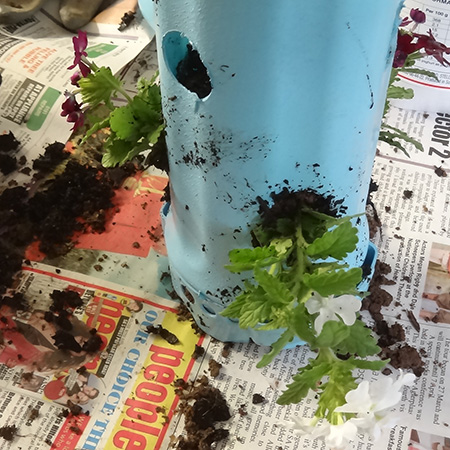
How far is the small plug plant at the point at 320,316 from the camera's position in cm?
43

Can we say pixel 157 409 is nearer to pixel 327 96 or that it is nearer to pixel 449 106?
pixel 327 96

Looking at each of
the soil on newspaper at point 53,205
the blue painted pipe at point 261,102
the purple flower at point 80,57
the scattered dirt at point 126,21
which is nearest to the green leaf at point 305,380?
the blue painted pipe at point 261,102

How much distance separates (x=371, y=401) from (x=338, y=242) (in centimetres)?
14

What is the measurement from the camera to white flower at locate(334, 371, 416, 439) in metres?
0.42

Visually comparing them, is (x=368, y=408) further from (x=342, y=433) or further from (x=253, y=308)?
(x=253, y=308)

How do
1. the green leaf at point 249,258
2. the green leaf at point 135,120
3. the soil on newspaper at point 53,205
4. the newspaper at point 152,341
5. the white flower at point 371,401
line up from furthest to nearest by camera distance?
1. the soil on newspaper at point 53,205
2. the newspaper at point 152,341
3. the green leaf at point 135,120
4. the green leaf at point 249,258
5. the white flower at point 371,401

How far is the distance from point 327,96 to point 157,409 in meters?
0.47

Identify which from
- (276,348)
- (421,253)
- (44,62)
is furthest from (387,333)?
(44,62)

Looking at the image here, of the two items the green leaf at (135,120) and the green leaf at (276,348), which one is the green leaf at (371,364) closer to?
the green leaf at (276,348)

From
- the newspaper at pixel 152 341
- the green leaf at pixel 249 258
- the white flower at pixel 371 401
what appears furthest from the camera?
the newspaper at pixel 152 341

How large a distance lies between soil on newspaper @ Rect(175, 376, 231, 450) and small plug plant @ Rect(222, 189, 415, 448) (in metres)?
0.25

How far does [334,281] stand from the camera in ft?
1.57

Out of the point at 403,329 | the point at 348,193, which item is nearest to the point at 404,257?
the point at 403,329

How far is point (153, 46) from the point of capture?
3.78 feet
